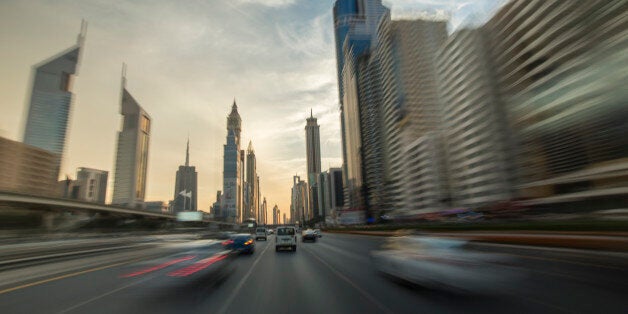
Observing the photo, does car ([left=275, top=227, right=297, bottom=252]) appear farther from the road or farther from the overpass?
the overpass

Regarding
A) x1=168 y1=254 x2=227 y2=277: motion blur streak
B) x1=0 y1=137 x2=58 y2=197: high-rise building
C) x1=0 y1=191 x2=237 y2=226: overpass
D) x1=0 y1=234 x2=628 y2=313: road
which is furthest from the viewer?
x1=0 y1=137 x2=58 y2=197: high-rise building

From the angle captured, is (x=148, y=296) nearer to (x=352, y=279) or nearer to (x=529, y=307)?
(x=352, y=279)

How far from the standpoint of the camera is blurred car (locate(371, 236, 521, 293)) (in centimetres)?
744

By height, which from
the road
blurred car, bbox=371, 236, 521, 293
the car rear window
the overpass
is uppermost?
the overpass

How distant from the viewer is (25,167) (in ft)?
399

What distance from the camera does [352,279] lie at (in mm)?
10711

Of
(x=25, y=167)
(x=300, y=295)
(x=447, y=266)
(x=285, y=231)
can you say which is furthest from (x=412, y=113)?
(x=300, y=295)

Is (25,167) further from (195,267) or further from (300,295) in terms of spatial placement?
(300,295)

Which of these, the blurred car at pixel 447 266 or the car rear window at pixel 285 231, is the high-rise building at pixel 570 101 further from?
the blurred car at pixel 447 266

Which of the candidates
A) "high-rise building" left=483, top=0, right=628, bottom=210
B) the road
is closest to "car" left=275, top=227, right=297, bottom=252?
the road

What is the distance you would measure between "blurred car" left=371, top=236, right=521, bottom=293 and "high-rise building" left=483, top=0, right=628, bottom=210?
214ft

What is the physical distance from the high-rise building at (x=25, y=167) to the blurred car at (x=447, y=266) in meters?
146

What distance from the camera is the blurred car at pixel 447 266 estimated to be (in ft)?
24.4

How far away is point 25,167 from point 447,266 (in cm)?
15193
